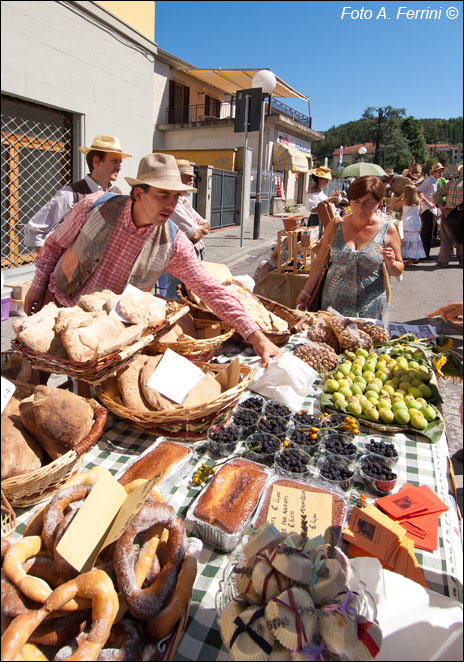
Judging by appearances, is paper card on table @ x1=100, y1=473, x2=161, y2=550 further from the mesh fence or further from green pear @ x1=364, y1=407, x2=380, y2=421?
the mesh fence

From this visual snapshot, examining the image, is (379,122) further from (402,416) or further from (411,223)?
(402,416)

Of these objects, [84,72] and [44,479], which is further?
[84,72]

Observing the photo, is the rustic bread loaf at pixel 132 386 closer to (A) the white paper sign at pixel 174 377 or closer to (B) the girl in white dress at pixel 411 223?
(A) the white paper sign at pixel 174 377

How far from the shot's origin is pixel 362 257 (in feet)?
11.9

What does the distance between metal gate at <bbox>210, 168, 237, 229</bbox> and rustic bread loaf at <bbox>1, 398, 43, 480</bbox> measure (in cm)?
1430

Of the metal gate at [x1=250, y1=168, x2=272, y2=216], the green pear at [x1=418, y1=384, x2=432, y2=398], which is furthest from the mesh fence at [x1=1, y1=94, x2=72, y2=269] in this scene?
the metal gate at [x1=250, y1=168, x2=272, y2=216]

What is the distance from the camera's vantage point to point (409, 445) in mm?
1982

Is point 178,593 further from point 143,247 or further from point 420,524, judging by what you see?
point 143,247

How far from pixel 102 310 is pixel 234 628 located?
4.58ft

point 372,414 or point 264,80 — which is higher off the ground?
point 264,80

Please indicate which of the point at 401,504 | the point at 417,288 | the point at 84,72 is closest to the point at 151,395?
the point at 401,504

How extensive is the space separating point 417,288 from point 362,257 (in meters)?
5.77

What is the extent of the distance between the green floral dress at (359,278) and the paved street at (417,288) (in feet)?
2.03

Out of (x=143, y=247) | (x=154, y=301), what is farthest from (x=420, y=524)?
(x=143, y=247)
